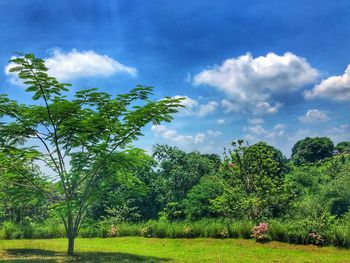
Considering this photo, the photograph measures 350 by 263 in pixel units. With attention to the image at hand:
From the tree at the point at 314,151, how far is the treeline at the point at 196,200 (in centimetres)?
2505

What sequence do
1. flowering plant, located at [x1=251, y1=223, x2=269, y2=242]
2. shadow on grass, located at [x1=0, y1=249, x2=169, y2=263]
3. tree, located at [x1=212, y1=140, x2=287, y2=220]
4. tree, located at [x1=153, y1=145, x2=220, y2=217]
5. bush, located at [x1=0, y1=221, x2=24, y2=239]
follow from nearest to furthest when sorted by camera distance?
shadow on grass, located at [x1=0, y1=249, x2=169, y2=263]
flowering plant, located at [x1=251, y1=223, x2=269, y2=242]
tree, located at [x1=212, y1=140, x2=287, y2=220]
bush, located at [x1=0, y1=221, x2=24, y2=239]
tree, located at [x1=153, y1=145, x2=220, y2=217]

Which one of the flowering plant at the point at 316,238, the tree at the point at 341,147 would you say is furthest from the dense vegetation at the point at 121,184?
the tree at the point at 341,147

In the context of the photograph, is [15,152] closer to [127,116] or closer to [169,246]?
[127,116]

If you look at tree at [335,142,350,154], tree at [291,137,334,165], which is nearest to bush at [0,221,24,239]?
tree at [291,137,334,165]

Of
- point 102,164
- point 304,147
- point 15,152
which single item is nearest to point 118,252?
point 102,164

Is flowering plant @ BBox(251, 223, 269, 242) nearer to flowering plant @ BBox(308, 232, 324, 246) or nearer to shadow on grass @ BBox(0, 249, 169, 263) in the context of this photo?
flowering plant @ BBox(308, 232, 324, 246)

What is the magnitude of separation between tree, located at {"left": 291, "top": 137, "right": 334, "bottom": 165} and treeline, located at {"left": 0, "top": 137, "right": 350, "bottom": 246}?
25048 millimetres

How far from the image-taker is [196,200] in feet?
85.3

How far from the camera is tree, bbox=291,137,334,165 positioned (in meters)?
61.5

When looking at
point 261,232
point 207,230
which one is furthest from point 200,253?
point 207,230

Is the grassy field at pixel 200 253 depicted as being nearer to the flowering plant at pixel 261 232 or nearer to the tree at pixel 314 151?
the flowering plant at pixel 261 232

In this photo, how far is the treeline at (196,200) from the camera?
50.7ft

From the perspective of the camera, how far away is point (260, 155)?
2259 centimetres

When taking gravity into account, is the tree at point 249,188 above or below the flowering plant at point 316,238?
above
